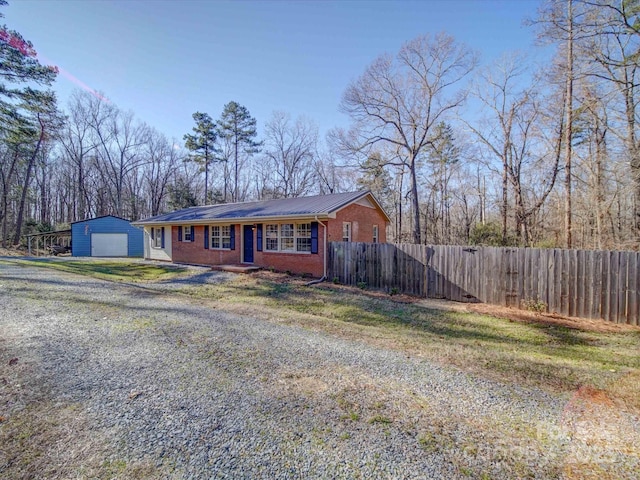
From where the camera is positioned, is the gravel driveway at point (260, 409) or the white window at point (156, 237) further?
the white window at point (156, 237)

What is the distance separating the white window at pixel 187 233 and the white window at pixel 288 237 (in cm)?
625

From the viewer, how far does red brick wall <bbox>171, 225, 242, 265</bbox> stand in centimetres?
1538

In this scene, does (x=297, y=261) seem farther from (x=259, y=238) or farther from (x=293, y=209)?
(x=259, y=238)

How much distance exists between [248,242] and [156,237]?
906 cm

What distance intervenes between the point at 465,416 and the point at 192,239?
17198mm

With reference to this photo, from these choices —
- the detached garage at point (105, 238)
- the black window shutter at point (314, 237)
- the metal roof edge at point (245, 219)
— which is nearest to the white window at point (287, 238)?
the metal roof edge at point (245, 219)

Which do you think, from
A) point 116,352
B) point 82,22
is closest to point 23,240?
point 82,22

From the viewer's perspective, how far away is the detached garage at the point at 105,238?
985 inches

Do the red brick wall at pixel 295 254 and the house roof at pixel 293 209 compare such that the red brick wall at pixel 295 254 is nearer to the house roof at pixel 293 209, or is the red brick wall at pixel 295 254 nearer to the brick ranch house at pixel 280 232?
the brick ranch house at pixel 280 232

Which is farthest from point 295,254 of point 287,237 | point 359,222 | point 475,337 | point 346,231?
point 475,337

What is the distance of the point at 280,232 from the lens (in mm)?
13695

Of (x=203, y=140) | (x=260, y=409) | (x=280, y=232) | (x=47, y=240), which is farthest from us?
(x=203, y=140)

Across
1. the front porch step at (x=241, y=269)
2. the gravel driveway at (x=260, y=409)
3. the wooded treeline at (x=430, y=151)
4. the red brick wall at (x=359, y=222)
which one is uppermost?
the wooded treeline at (x=430, y=151)

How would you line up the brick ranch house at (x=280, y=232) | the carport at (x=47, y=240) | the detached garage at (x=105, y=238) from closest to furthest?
the brick ranch house at (x=280, y=232)
the detached garage at (x=105, y=238)
the carport at (x=47, y=240)
